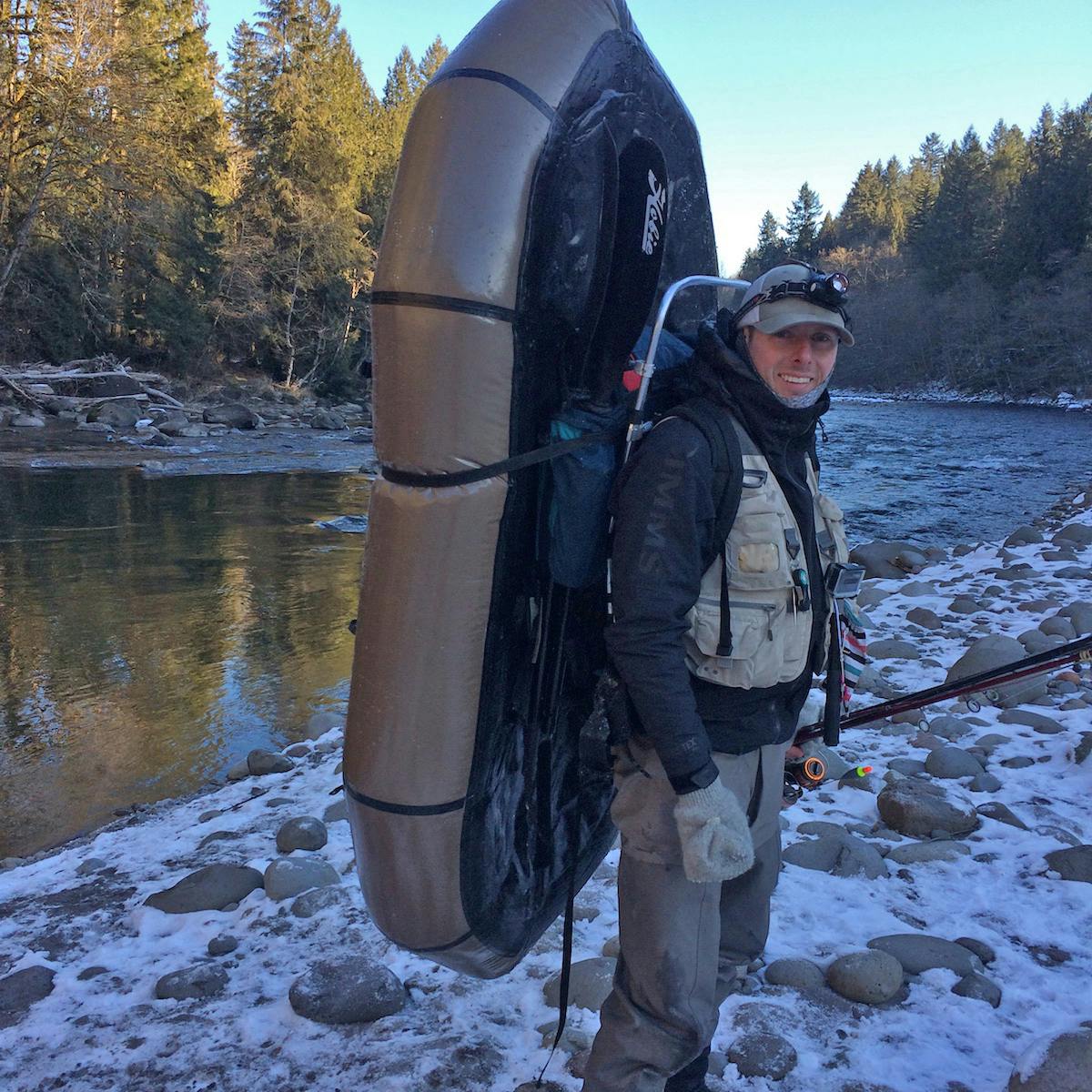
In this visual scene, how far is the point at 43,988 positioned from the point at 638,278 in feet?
9.93

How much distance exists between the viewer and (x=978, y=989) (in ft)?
9.11

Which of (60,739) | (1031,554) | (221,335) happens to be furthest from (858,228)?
(60,739)

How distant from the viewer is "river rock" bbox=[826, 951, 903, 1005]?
278 centimetres

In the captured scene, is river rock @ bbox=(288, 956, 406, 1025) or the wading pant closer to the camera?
the wading pant

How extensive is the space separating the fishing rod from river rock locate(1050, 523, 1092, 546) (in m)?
9.78

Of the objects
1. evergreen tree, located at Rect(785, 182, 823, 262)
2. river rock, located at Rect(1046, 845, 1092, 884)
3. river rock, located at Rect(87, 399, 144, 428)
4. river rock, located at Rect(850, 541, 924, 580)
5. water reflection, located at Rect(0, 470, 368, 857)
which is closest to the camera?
river rock, located at Rect(1046, 845, 1092, 884)

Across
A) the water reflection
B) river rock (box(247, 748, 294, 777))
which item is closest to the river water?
the water reflection

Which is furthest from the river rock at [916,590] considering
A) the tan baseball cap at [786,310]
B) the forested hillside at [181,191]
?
the forested hillside at [181,191]

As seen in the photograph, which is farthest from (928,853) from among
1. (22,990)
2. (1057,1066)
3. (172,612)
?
(172,612)

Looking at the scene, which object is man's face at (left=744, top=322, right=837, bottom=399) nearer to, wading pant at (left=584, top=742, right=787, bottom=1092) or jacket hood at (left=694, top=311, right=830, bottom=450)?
jacket hood at (left=694, top=311, right=830, bottom=450)

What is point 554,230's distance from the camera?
1.99 m

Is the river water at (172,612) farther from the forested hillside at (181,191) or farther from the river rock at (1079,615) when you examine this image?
the forested hillside at (181,191)

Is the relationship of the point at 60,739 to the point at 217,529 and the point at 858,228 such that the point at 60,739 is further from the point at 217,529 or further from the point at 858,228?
the point at 858,228

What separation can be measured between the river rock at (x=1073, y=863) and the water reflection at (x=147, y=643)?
4.79m
